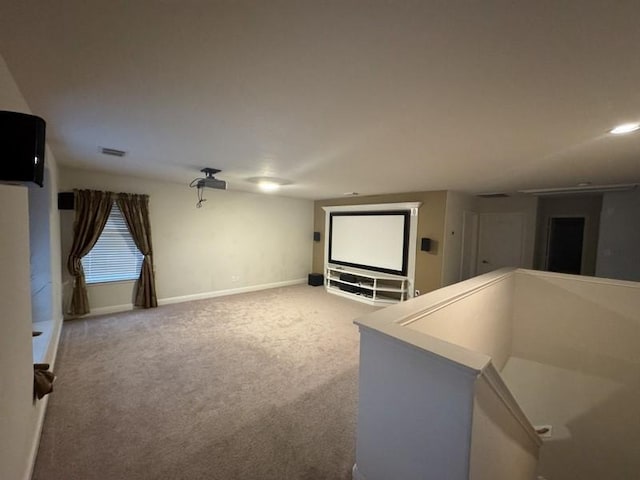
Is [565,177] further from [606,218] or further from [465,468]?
[465,468]

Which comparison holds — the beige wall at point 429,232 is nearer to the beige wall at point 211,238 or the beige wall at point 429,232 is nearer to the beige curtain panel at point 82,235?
the beige wall at point 211,238

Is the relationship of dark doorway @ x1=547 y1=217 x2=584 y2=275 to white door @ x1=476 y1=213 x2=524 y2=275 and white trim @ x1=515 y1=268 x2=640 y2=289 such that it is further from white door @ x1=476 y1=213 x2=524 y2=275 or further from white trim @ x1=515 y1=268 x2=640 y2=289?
white trim @ x1=515 y1=268 x2=640 y2=289

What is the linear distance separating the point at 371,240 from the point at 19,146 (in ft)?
17.9

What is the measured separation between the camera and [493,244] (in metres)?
6.05

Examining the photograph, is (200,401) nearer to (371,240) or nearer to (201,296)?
(201,296)

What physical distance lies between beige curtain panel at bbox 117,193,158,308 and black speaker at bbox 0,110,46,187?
12.1 feet

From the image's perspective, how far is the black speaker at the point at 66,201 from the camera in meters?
3.88

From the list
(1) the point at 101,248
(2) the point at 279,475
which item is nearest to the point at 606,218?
(2) the point at 279,475

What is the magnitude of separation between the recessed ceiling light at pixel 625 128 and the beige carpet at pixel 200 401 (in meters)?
2.96

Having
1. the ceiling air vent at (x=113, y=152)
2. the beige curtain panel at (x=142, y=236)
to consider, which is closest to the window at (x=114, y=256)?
the beige curtain panel at (x=142, y=236)

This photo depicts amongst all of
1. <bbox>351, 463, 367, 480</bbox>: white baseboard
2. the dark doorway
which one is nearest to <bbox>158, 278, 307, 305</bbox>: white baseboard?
<bbox>351, 463, 367, 480</bbox>: white baseboard

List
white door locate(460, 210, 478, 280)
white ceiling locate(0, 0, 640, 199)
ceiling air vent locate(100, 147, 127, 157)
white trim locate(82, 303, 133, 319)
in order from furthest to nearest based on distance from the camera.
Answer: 1. white door locate(460, 210, 478, 280)
2. white trim locate(82, 303, 133, 319)
3. ceiling air vent locate(100, 147, 127, 157)
4. white ceiling locate(0, 0, 640, 199)

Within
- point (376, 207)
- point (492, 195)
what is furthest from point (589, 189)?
point (376, 207)

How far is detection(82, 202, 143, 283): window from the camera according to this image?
4328mm
